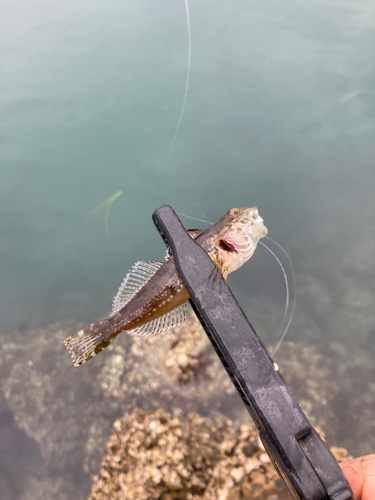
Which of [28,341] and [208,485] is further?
[28,341]

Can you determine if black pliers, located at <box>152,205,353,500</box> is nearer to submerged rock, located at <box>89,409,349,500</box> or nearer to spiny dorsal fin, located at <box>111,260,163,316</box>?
spiny dorsal fin, located at <box>111,260,163,316</box>

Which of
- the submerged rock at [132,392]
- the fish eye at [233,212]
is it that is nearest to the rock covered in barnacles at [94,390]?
the submerged rock at [132,392]

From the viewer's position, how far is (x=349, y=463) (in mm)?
1665

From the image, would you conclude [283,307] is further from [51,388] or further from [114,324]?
[51,388]

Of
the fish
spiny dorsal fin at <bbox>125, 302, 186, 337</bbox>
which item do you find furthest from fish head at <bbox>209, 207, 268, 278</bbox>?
spiny dorsal fin at <bbox>125, 302, 186, 337</bbox>

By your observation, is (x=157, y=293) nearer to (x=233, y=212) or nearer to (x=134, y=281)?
(x=134, y=281)

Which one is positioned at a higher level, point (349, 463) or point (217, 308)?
point (217, 308)

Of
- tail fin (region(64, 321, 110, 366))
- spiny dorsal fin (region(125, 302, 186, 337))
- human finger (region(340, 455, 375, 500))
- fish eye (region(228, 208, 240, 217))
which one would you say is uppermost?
fish eye (region(228, 208, 240, 217))

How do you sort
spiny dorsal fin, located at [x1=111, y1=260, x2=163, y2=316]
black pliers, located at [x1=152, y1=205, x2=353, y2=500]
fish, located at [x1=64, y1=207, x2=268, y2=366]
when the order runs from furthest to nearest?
spiny dorsal fin, located at [x1=111, y1=260, x2=163, y2=316] → fish, located at [x1=64, y1=207, x2=268, y2=366] → black pliers, located at [x1=152, y1=205, x2=353, y2=500]

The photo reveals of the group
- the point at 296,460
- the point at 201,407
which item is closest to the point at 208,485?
the point at 201,407

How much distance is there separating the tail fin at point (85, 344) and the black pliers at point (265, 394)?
2.45 ft

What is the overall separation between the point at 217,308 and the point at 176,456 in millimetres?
1596

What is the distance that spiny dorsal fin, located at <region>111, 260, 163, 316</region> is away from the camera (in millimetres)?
2150

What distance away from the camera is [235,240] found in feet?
7.17
